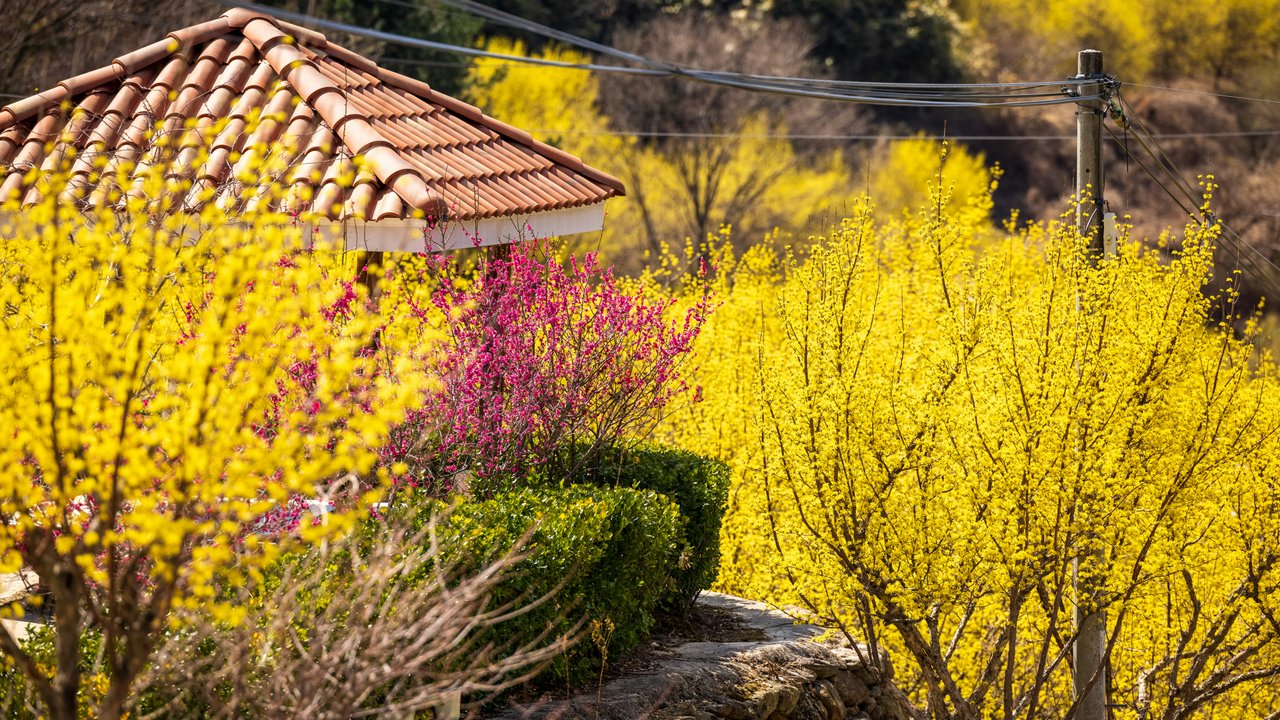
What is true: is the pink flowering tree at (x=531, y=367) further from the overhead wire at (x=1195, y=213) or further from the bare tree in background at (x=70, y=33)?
the bare tree in background at (x=70, y=33)

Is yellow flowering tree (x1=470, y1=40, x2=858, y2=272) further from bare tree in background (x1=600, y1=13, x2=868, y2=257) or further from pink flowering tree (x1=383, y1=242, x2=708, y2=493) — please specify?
pink flowering tree (x1=383, y1=242, x2=708, y2=493)

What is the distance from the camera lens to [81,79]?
861cm

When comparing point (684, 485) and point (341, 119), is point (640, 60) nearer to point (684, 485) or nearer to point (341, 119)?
point (341, 119)

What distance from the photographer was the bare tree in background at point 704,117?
36.9 metres

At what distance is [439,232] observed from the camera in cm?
786

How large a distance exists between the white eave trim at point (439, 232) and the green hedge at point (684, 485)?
1467 mm

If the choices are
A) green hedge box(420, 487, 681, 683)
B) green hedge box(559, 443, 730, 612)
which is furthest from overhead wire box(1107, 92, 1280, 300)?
green hedge box(420, 487, 681, 683)

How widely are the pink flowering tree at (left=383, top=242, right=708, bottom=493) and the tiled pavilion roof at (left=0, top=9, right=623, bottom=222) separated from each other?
1.76ft

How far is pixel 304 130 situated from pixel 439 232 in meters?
1.15

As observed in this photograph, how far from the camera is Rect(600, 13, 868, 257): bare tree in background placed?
36938 mm

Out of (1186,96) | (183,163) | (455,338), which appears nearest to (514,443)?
(455,338)

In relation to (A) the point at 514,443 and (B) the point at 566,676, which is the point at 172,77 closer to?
(A) the point at 514,443

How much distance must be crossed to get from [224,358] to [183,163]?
396 centimetres

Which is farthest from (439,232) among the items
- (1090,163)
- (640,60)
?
(1090,163)
